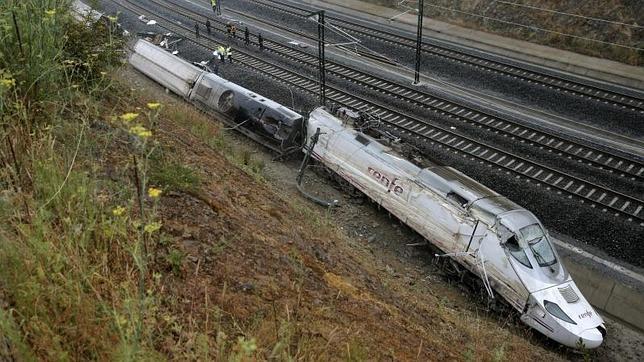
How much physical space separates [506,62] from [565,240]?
43.3 feet

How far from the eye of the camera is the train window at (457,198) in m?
14.5

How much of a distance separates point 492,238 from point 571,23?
1988 centimetres

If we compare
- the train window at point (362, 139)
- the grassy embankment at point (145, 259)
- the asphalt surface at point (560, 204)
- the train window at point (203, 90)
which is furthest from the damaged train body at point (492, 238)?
the train window at point (203, 90)

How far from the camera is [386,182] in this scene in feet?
54.1

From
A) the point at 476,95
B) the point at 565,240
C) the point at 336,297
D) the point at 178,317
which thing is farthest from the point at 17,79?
the point at 476,95

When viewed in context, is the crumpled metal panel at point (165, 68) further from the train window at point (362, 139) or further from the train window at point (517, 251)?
the train window at point (517, 251)

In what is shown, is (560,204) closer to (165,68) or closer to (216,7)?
(165,68)

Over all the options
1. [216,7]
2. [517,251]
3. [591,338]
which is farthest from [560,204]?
[216,7]

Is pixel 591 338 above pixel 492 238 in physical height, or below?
below

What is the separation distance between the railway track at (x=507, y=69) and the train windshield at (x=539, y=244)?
11.5m

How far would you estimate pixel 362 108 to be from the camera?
926 inches

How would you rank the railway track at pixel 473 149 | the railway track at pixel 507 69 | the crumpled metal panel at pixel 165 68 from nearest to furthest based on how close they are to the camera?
the railway track at pixel 473 149 → the railway track at pixel 507 69 → the crumpled metal panel at pixel 165 68

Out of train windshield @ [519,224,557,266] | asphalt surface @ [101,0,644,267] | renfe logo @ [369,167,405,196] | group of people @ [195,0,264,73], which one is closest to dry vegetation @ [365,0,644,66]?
asphalt surface @ [101,0,644,267]

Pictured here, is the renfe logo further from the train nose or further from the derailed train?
the train nose
